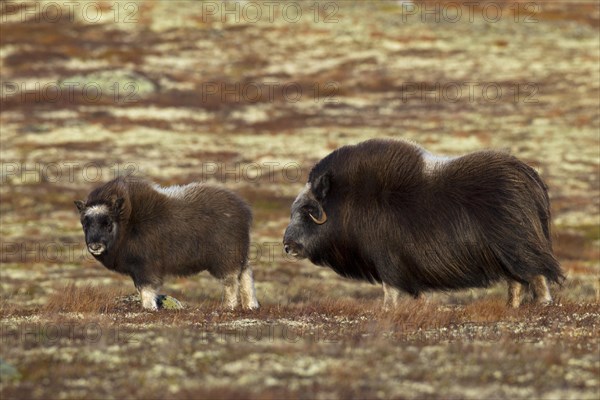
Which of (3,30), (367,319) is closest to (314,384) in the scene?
(367,319)

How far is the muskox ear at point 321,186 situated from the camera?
41.1 ft

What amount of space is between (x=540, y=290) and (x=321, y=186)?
3.47 metres

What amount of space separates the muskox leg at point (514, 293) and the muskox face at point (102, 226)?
20.8 ft

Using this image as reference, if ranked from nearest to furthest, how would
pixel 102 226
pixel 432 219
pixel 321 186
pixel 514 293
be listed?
pixel 432 219 → pixel 514 293 → pixel 321 186 → pixel 102 226

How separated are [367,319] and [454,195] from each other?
2.23 metres

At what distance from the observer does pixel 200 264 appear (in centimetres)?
1450

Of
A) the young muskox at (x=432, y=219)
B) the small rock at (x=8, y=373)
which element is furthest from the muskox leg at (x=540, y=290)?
the small rock at (x=8, y=373)

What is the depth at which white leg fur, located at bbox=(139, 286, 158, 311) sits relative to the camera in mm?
13699

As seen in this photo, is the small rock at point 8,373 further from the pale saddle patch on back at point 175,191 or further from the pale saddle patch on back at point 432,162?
the pale saddle patch on back at point 175,191

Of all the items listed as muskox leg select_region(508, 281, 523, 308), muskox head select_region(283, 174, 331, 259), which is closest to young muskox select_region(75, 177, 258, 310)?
muskox head select_region(283, 174, 331, 259)

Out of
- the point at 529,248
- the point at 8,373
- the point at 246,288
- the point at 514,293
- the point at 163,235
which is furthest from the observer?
the point at 246,288

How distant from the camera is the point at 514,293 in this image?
12.4 meters

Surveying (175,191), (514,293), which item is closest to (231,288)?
(175,191)

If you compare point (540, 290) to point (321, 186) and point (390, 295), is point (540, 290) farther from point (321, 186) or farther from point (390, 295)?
point (321, 186)
